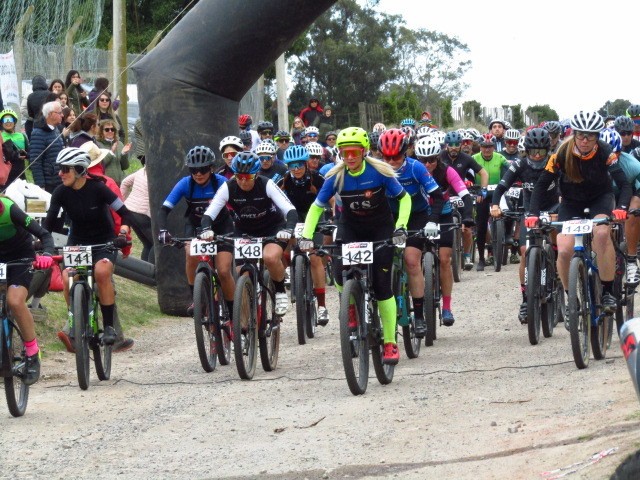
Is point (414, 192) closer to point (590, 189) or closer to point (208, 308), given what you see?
point (590, 189)

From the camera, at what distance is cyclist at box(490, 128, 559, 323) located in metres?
13.4

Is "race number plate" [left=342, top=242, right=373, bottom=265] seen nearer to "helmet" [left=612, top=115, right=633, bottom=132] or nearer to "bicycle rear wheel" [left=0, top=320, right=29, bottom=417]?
"bicycle rear wheel" [left=0, top=320, right=29, bottom=417]

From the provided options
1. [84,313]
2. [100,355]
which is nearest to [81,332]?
[84,313]

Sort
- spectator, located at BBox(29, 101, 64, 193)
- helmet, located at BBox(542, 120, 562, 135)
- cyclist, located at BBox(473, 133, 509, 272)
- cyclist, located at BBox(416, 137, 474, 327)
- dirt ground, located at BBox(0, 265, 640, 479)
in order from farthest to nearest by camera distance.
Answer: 1. cyclist, located at BBox(473, 133, 509, 272)
2. helmet, located at BBox(542, 120, 562, 135)
3. spectator, located at BBox(29, 101, 64, 193)
4. cyclist, located at BBox(416, 137, 474, 327)
5. dirt ground, located at BBox(0, 265, 640, 479)

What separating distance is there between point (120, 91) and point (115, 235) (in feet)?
41.3

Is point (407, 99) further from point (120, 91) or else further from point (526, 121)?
point (120, 91)

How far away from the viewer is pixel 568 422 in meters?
8.66

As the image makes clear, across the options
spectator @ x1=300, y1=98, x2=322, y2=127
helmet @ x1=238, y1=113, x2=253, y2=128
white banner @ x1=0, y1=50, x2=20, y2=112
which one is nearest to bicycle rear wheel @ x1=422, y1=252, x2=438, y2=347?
white banner @ x1=0, y1=50, x2=20, y2=112

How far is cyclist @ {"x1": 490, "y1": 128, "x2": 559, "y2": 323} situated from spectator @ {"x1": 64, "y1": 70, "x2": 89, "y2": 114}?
727 centimetres

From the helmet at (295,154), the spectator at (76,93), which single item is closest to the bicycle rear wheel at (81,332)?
the helmet at (295,154)

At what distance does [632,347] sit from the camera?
4.84m

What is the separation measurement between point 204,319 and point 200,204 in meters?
1.30

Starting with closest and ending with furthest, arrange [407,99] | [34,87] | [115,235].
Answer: [115,235], [34,87], [407,99]

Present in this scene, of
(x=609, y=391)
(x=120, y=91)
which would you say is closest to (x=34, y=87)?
(x=120, y=91)
